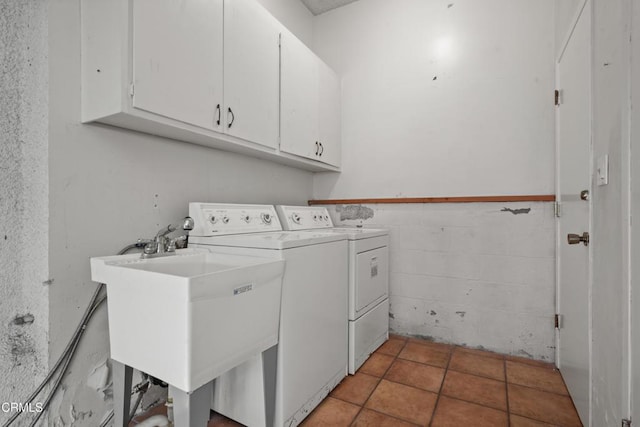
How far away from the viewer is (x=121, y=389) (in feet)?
3.82

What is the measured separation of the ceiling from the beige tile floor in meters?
2.81

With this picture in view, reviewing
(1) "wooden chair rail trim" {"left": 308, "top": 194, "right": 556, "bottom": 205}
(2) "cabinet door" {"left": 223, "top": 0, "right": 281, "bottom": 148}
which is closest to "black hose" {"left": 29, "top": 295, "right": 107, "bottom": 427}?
(2) "cabinet door" {"left": 223, "top": 0, "right": 281, "bottom": 148}

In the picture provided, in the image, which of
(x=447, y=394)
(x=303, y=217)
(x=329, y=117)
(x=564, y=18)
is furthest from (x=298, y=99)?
(x=447, y=394)

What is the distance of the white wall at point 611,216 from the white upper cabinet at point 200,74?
59.6 inches

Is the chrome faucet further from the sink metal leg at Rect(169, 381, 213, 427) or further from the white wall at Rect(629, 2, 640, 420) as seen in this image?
the white wall at Rect(629, 2, 640, 420)

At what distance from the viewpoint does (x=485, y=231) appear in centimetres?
213

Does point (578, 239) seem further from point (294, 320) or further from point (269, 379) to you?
point (269, 379)

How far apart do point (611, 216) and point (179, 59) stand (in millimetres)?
1730

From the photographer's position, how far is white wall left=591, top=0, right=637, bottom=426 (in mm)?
937

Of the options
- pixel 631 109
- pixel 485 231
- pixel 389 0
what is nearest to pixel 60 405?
pixel 631 109

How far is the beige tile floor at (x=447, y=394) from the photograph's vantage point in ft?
4.65

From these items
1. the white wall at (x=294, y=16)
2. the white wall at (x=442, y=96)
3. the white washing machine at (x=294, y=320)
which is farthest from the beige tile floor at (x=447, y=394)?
the white wall at (x=294, y=16)

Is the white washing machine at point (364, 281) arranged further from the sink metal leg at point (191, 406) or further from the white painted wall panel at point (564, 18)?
the white painted wall panel at point (564, 18)

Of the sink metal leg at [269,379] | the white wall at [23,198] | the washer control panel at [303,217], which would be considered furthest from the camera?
the washer control panel at [303,217]
